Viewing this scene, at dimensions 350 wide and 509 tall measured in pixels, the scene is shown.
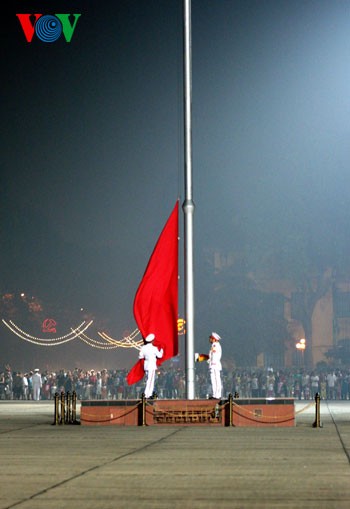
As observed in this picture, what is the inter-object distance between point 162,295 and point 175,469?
44.9 feet

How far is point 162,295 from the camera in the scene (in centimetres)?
2723

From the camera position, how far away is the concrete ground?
1057 centimetres

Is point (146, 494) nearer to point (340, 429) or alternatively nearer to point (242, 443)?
point (242, 443)

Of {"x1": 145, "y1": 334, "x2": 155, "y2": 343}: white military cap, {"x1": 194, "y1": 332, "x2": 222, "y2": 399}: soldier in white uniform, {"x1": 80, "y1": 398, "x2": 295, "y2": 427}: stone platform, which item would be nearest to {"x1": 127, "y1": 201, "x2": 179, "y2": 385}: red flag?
{"x1": 145, "y1": 334, "x2": 155, "y2": 343}: white military cap

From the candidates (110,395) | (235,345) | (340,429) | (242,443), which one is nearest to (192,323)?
(340,429)

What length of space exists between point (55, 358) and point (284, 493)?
78256 mm

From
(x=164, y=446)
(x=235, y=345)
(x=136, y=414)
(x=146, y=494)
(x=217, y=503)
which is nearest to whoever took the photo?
(x=217, y=503)

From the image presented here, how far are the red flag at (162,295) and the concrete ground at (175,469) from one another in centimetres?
503

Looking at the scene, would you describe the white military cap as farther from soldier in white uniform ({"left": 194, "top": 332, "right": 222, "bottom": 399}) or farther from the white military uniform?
the white military uniform

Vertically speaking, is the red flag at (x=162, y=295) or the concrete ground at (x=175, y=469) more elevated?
the red flag at (x=162, y=295)

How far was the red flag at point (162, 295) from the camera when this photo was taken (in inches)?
1059

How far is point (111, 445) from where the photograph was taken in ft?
59.0

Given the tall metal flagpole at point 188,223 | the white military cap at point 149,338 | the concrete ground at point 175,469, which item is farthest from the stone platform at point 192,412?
the white military cap at point 149,338

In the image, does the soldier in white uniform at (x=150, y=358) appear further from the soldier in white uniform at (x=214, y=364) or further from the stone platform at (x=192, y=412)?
the stone platform at (x=192, y=412)
